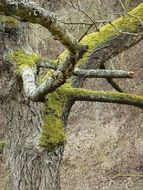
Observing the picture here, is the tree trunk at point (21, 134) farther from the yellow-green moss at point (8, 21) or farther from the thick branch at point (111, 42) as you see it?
the thick branch at point (111, 42)

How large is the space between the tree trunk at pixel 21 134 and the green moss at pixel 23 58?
0.22 ft

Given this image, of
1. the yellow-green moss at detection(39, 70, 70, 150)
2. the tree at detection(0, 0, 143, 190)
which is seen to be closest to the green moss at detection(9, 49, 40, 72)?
the tree at detection(0, 0, 143, 190)

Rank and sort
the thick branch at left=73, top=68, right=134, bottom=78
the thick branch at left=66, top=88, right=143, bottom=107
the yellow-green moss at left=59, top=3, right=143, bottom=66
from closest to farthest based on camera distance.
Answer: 1. the thick branch at left=73, top=68, right=134, bottom=78
2. the thick branch at left=66, top=88, right=143, bottom=107
3. the yellow-green moss at left=59, top=3, right=143, bottom=66

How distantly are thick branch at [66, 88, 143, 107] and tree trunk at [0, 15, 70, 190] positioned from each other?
181 mm

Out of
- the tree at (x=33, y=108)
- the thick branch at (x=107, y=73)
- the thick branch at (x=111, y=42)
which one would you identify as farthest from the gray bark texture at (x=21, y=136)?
the thick branch at (x=107, y=73)

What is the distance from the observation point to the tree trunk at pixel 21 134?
175 inches

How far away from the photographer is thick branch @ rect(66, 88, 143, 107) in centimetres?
454

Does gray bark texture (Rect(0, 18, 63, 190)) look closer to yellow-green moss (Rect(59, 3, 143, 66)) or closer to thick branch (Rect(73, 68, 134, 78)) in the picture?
yellow-green moss (Rect(59, 3, 143, 66))

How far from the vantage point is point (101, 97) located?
15.0 ft

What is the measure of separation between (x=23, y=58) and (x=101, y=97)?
0.82 meters

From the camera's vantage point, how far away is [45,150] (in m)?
4.42

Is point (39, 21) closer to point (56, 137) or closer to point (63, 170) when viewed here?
point (56, 137)

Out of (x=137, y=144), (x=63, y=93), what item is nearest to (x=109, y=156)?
(x=137, y=144)

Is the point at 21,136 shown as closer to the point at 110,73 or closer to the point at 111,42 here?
the point at 111,42
